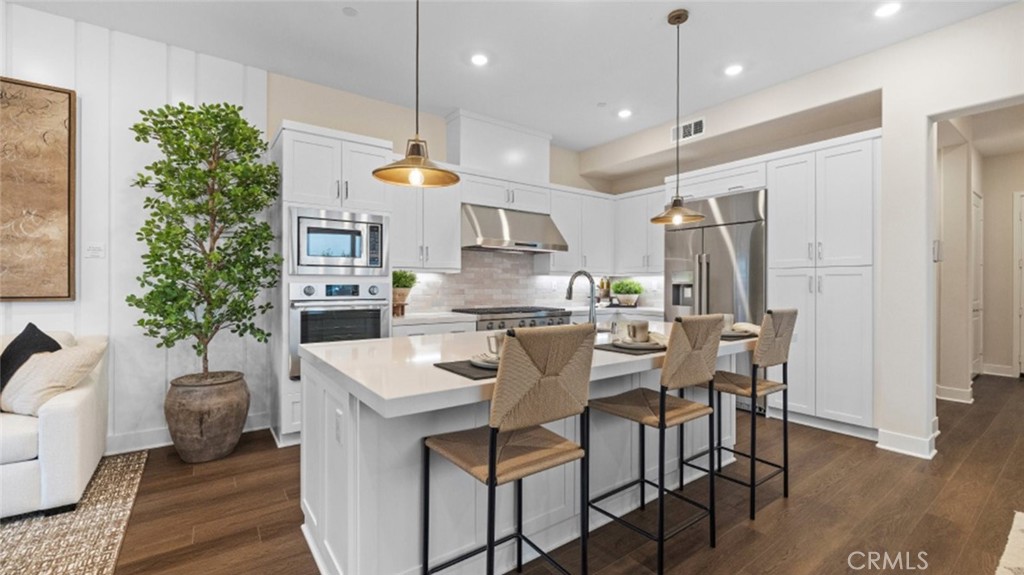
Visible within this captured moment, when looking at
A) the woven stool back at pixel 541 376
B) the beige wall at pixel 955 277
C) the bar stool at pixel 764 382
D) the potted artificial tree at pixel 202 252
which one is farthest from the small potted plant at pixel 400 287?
the beige wall at pixel 955 277

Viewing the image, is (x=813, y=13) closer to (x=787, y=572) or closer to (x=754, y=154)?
(x=754, y=154)

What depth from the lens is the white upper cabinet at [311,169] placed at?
11.1 ft

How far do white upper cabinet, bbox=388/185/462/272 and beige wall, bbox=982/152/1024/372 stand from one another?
6.76 meters

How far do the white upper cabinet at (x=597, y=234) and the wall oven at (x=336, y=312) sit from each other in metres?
2.69

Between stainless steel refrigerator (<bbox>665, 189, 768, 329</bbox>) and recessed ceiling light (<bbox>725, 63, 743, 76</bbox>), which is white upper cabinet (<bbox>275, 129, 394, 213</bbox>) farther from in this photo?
stainless steel refrigerator (<bbox>665, 189, 768, 329</bbox>)

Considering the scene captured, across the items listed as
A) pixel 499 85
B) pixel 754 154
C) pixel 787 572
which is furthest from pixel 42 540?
pixel 754 154

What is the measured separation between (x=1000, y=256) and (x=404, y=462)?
25.6ft

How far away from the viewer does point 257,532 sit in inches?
87.4

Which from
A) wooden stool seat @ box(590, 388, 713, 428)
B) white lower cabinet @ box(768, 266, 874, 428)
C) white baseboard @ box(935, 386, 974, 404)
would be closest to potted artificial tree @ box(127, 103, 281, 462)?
wooden stool seat @ box(590, 388, 713, 428)

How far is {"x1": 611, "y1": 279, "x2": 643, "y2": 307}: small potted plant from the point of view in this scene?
223 inches

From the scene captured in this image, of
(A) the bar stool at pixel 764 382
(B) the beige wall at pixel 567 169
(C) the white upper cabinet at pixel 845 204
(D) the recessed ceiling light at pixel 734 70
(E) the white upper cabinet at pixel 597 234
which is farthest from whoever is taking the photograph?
(B) the beige wall at pixel 567 169

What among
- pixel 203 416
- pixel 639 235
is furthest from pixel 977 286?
pixel 203 416

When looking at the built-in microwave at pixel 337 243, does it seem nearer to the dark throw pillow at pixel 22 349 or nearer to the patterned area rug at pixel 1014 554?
the dark throw pillow at pixel 22 349

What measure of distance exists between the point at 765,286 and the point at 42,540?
5.04 m
